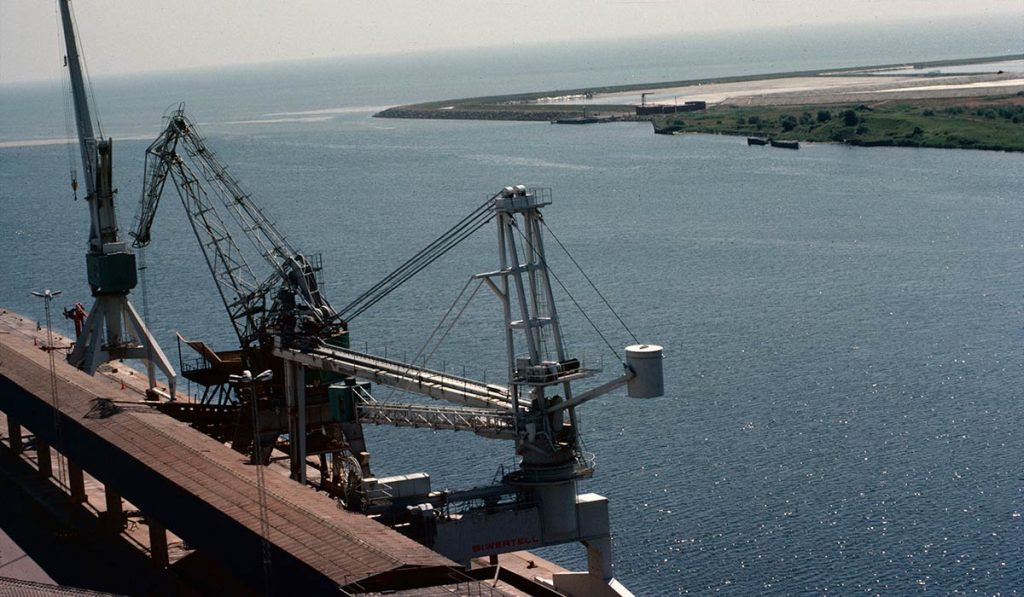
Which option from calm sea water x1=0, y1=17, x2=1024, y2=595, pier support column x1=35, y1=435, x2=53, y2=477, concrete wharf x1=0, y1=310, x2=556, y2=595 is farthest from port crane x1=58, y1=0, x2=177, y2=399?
calm sea water x1=0, y1=17, x2=1024, y2=595

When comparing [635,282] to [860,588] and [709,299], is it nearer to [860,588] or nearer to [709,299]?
[709,299]

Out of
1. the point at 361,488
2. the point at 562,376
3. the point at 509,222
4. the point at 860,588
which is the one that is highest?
the point at 509,222

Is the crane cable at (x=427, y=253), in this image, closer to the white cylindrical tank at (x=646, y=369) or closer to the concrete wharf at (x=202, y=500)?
the white cylindrical tank at (x=646, y=369)

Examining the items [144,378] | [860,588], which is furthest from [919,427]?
[144,378]

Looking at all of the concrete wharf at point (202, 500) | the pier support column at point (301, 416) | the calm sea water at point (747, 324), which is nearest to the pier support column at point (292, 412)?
the pier support column at point (301, 416)

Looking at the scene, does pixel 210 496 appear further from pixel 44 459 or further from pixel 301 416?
pixel 44 459

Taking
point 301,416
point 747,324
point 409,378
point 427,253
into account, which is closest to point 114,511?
point 301,416
